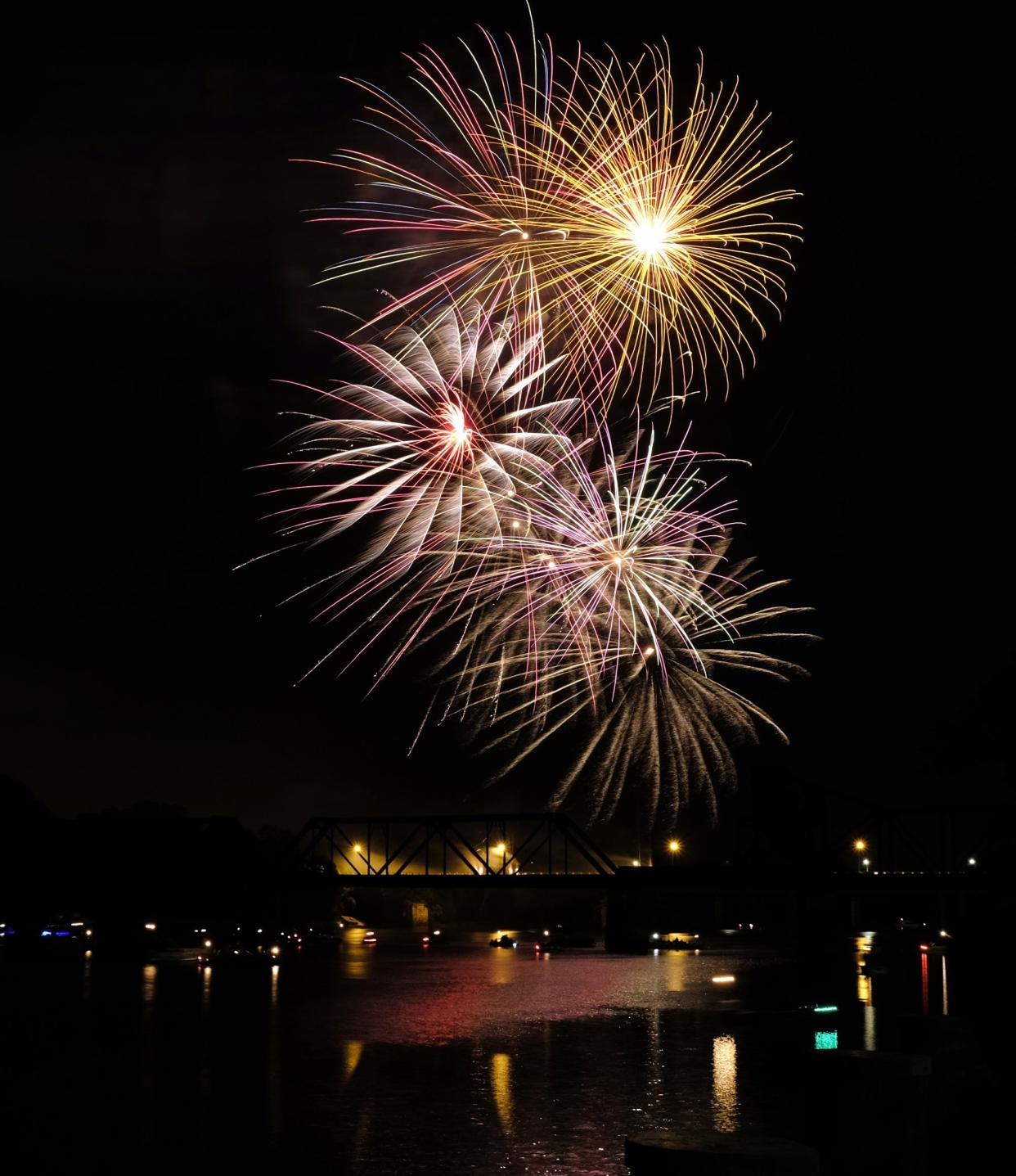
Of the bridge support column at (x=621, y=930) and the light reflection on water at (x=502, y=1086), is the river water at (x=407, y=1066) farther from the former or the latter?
the bridge support column at (x=621, y=930)

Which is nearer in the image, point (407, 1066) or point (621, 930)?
point (407, 1066)

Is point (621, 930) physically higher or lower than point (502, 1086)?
lower

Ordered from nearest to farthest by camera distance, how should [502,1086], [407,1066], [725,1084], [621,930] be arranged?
[502,1086]
[725,1084]
[407,1066]
[621,930]

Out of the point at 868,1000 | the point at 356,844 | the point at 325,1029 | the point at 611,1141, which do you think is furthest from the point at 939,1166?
the point at 356,844

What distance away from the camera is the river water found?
26.8m

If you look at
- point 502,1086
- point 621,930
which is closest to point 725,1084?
point 502,1086

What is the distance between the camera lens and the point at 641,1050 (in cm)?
4384

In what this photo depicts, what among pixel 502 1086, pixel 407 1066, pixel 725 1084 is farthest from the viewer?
pixel 407 1066

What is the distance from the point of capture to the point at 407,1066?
39094mm

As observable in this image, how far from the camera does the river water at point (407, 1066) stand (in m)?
26.8

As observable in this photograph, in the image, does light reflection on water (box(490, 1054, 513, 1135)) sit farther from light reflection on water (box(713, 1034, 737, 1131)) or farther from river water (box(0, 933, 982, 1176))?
light reflection on water (box(713, 1034, 737, 1131))

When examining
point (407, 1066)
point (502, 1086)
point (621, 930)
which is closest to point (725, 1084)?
point (502, 1086)

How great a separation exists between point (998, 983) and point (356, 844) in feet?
411

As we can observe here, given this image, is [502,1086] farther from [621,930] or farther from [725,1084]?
[621,930]
